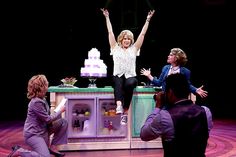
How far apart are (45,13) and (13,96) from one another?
2398 mm

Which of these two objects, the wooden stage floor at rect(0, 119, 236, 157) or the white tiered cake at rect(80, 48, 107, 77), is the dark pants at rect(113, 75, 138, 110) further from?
the wooden stage floor at rect(0, 119, 236, 157)

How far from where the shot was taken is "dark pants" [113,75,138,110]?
558cm

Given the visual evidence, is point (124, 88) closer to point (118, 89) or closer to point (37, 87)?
point (118, 89)

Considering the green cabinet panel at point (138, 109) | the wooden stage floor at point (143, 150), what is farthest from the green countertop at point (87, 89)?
the wooden stage floor at point (143, 150)

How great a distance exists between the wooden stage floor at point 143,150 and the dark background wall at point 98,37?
1.47 metres

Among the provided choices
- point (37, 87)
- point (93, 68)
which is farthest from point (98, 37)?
point (37, 87)

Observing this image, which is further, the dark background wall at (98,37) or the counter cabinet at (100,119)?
the dark background wall at (98,37)

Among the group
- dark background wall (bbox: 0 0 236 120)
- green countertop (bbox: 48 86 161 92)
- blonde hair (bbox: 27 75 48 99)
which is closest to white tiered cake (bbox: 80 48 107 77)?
green countertop (bbox: 48 86 161 92)

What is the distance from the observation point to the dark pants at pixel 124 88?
5582 mm

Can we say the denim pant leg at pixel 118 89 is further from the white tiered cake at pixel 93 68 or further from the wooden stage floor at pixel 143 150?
the wooden stage floor at pixel 143 150

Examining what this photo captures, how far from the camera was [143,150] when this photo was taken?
5.82 m

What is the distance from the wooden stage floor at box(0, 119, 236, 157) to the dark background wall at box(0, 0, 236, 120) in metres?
1.47

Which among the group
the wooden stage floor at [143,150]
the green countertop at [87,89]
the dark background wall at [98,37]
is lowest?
the wooden stage floor at [143,150]

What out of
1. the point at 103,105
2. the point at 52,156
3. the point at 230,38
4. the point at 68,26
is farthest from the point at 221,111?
the point at 52,156
